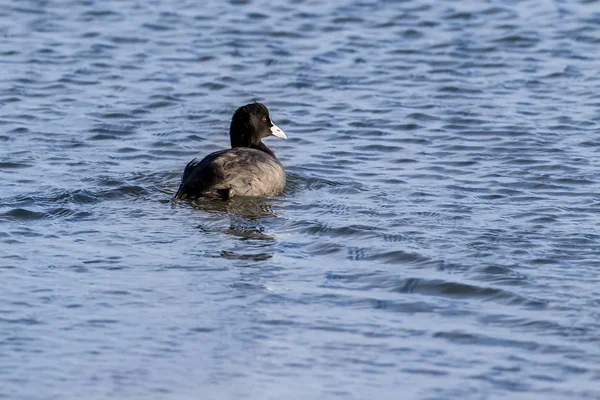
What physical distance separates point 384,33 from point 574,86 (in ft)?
12.0

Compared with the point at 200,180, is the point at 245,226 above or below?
below

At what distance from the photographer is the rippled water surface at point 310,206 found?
7008 mm

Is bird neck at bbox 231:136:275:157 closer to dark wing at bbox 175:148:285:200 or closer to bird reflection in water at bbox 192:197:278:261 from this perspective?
dark wing at bbox 175:148:285:200

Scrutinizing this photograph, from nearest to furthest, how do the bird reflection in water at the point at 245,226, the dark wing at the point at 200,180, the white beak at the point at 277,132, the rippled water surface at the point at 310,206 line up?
the rippled water surface at the point at 310,206, the bird reflection in water at the point at 245,226, the dark wing at the point at 200,180, the white beak at the point at 277,132

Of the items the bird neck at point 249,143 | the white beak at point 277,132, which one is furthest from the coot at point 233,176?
the white beak at point 277,132

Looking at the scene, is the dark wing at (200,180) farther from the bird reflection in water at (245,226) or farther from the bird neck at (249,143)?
the bird neck at (249,143)

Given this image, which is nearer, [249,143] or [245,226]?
[245,226]

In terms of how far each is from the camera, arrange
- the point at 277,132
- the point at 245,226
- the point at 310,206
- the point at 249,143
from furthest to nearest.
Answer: the point at 277,132
the point at 249,143
the point at 310,206
the point at 245,226

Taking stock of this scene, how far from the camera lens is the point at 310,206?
35.6ft

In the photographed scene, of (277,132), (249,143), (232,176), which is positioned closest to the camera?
(232,176)

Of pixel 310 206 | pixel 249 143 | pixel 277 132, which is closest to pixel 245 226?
pixel 310 206

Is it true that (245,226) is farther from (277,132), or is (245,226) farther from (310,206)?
(277,132)

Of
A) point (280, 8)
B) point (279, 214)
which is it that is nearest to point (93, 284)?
point (279, 214)

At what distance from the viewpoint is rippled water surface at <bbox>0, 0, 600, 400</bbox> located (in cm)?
701
